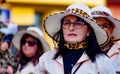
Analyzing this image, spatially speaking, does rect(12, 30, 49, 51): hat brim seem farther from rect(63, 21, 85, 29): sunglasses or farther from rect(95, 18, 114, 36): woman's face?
rect(63, 21, 85, 29): sunglasses

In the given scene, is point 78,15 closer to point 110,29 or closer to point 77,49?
point 77,49

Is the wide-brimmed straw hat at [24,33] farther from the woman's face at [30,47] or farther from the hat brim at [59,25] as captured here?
the hat brim at [59,25]

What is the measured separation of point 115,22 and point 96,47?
1.25 meters

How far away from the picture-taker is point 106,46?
7492 millimetres

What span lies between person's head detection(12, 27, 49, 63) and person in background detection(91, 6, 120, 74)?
185cm

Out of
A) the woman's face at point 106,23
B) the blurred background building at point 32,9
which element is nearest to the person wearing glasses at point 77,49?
the woman's face at point 106,23

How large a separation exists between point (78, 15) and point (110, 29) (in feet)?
4.29

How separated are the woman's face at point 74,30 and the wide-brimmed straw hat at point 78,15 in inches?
2.7

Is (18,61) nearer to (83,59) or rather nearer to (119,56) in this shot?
(119,56)

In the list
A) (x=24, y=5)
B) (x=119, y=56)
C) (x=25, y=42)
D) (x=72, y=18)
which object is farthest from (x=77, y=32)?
(x=24, y=5)

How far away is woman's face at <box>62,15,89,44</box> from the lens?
648cm

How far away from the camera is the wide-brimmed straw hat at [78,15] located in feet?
21.3

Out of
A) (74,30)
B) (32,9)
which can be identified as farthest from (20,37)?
(32,9)

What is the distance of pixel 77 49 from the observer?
6453mm
